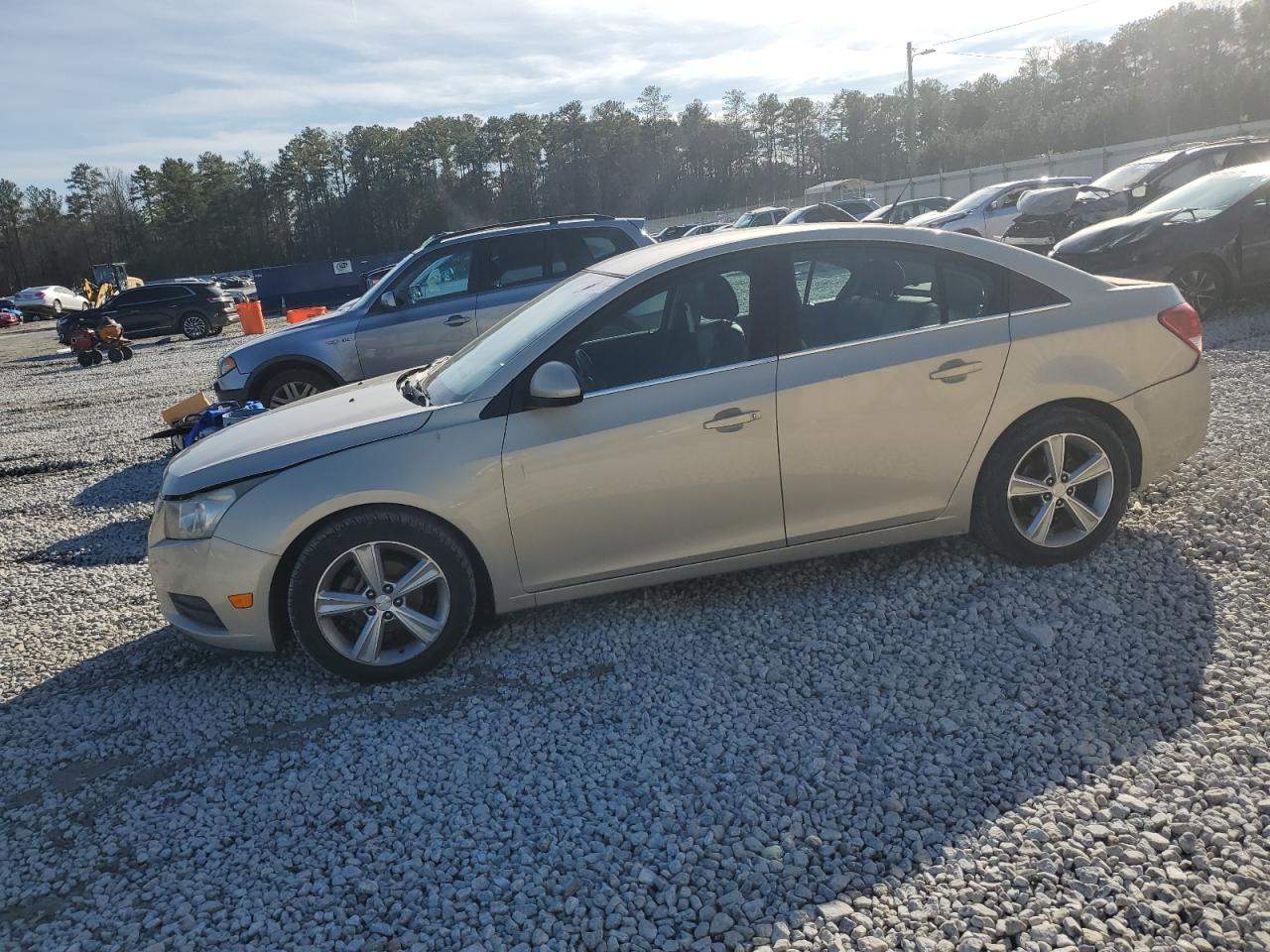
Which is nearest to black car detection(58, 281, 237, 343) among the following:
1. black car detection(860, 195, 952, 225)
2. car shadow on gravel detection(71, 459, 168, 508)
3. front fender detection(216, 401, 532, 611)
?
black car detection(860, 195, 952, 225)

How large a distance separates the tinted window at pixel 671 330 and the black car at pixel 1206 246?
7.53 metres

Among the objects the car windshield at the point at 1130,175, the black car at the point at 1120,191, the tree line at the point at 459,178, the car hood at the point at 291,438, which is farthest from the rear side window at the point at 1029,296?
the tree line at the point at 459,178

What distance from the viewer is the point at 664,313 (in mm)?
4262

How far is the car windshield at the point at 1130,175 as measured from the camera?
1702cm

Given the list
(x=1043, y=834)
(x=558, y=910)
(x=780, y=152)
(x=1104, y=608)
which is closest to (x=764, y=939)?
(x=558, y=910)

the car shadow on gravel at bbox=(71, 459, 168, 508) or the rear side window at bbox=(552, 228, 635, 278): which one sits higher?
the rear side window at bbox=(552, 228, 635, 278)

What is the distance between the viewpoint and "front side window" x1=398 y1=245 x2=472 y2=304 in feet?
30.1

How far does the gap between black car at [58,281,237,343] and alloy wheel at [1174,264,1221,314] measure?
25.5 metres

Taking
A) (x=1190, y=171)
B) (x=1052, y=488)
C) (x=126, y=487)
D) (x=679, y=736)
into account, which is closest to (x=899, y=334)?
(x=1052, y=488)

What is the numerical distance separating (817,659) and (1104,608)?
4.21 ft

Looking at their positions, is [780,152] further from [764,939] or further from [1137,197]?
[764,939]

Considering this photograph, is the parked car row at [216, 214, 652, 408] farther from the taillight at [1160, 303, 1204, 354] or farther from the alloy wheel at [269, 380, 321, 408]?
the taillight at [1160, 303, 1204, 354]

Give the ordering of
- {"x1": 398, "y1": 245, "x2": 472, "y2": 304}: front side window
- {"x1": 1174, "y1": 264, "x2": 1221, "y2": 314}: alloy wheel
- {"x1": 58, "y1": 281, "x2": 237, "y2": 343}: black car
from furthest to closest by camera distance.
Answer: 1. {"x1": 58, "y1": 281, "x2": 237, "y2": 343}: black car
2. {"x1": 1174, "y1": 264, "x2": 1221, "y2": 314}: alloy wheel
3. {"x1": 398, "y1": 245, "x2": 472, "y2": 304}: front side window

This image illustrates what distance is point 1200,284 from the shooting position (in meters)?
10.0
